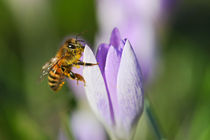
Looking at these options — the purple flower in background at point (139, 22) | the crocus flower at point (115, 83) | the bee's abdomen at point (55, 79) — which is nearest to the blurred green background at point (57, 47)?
the purple flower in background at point (139, 22)

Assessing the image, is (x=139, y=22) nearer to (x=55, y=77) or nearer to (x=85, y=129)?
(x=85, y=129)

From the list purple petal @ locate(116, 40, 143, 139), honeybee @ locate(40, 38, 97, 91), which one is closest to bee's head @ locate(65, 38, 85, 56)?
honeybee @ locate(40, 38, 97, 91)

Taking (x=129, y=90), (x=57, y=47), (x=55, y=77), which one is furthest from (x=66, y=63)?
(x=57, y=47)

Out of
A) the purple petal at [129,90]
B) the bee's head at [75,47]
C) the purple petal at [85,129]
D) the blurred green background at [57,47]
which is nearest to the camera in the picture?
the purple petal at [129,90]

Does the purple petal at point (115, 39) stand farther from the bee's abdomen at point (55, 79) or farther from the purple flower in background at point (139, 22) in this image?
the purple flower in background at point (139, 22)

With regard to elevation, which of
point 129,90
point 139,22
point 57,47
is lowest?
point 57,47

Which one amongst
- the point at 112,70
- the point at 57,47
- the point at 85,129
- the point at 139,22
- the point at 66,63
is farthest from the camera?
the point at 57,47
